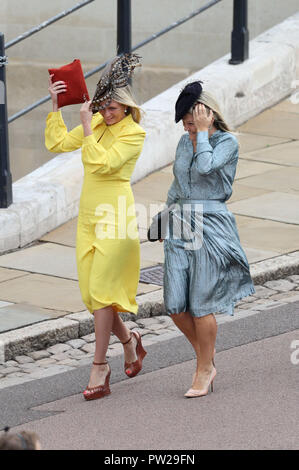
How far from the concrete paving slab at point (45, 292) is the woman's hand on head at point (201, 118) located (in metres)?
2.10

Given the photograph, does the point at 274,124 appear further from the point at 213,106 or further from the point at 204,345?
the point at 204,345

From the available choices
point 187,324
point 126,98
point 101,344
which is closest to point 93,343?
point 101,344

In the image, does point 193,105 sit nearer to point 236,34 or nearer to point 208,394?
point 208,394

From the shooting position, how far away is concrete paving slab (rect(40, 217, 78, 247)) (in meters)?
9.61

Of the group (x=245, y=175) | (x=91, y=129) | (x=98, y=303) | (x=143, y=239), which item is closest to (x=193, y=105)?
(x=91, y=129)

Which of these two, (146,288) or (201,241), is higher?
(201,241)

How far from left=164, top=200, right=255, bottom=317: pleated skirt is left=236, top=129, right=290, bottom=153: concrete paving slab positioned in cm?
593

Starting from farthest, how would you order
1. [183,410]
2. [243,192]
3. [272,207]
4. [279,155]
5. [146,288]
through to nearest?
[279,155]
[243,192]
[272,207]
[146,288]
[183,410]

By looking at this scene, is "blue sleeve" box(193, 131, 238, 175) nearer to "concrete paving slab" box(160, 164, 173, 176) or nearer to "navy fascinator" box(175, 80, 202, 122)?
"navy fascinator" box(175, 80, 202, 122)

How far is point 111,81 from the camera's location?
21.0ft

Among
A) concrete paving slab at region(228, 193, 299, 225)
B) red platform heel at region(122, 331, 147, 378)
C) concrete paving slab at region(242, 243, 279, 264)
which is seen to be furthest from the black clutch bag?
concrete paving slab at region(228, 193, 299, 225)

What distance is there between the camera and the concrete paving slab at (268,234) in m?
9.30

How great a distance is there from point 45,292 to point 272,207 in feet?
9.70

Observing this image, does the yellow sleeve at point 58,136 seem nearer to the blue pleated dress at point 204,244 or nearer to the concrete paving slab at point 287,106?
the blue pleated dress at point 204,244
